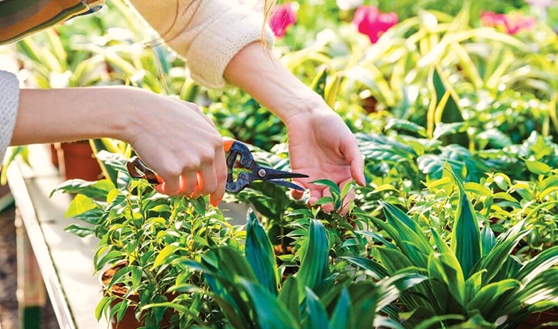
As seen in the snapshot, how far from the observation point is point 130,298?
117cm

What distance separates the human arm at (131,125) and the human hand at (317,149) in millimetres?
365

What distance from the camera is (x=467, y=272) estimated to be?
1042mm

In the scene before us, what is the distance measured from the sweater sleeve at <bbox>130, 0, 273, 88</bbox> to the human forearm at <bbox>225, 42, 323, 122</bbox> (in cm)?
2

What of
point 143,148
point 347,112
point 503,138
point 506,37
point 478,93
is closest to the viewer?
point 143,148

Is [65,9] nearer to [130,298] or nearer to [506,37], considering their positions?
[130,298]

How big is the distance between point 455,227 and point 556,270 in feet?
0.48

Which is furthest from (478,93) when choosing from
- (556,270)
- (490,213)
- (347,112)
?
(556,270)

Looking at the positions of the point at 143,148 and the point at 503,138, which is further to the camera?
the point at 503,138

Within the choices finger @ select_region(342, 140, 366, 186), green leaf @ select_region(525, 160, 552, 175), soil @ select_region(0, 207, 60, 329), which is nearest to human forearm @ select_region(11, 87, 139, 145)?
finger @ select_region(342, 140, 366, 186)

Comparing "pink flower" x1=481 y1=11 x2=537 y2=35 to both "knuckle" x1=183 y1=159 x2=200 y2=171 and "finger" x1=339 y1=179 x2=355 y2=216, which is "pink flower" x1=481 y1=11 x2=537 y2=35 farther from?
"knuckle" x1=183 y1=159 x2=200 y2=171

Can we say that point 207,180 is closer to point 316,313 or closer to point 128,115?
point 128,115

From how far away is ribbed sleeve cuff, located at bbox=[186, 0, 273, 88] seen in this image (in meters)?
1.35

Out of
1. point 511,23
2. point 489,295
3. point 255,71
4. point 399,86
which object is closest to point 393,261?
point 489,295

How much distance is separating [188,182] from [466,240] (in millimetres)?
370
